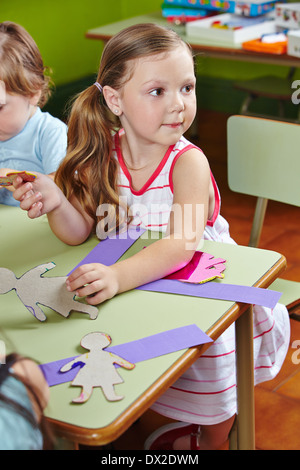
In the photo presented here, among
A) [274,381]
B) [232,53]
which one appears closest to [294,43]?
[232,53]

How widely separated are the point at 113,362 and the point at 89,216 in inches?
19.8

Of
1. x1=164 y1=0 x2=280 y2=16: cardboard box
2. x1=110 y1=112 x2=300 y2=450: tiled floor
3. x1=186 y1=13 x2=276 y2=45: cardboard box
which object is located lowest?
x1=110 y1=112 x2=300 y2=450: tiled floor

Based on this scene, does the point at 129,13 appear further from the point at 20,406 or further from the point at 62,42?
the point at 20,406

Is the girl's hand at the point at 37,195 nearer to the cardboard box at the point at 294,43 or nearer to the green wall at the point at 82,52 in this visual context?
the cardboard box at the point at 294,43

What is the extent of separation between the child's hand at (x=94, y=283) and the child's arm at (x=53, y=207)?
7.2 inches

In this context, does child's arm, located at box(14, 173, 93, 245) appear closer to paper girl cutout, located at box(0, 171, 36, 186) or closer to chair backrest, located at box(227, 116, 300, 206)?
paper girl cutout, located at box(0, 171, 36, 186)

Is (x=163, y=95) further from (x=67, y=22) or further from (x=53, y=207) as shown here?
(x=67, y=22)

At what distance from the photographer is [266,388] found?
1920mm

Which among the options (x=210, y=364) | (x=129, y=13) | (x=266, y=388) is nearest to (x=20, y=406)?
(x=210, y=364)

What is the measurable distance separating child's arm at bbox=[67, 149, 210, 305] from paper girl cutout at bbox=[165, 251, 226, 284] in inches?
0.5

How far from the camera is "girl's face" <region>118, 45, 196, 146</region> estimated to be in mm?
1307

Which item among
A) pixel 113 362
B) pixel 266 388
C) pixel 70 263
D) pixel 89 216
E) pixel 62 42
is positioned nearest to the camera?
pixel 113 362

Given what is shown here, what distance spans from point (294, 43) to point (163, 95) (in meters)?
Result: 1.57

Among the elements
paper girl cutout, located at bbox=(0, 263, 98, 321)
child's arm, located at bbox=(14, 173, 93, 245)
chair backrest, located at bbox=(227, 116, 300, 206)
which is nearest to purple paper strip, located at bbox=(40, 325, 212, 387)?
paper girl cutout, located at bbox=(0, 263, 98, 321)
